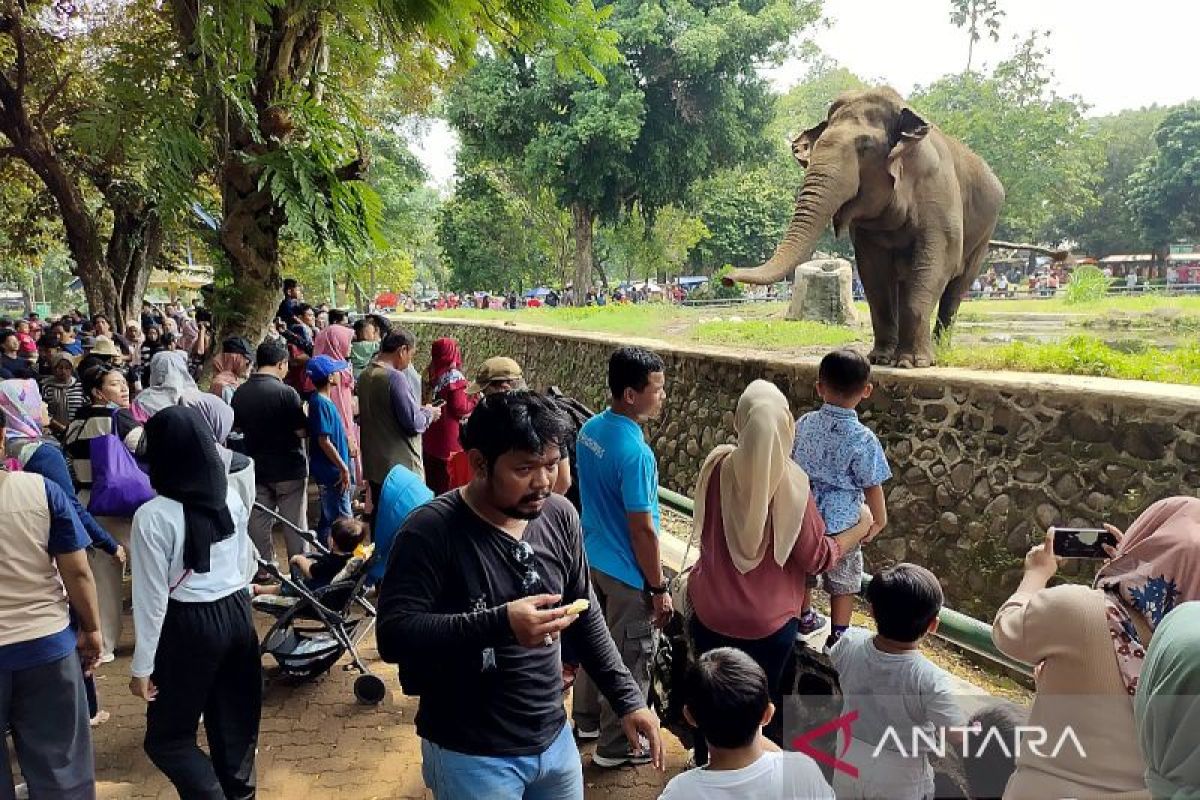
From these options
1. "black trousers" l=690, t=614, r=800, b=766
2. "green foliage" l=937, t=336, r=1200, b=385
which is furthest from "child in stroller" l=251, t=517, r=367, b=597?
"green foliage" l=937, t=336, r=1200, b=385

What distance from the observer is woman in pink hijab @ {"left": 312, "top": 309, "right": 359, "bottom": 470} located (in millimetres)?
5916

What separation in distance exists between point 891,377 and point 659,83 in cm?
1502

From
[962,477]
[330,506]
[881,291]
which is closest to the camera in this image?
[330,506]

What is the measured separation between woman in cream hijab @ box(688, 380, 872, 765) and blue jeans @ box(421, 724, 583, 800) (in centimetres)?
82

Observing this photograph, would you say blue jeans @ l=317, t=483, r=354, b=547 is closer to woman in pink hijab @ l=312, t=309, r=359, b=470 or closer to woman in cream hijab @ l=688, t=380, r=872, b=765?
woman in pink hijab @ l=312, t=309, r=359, b=470

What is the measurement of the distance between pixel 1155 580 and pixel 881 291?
5.49 metres

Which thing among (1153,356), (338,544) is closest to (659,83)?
(1153,356)

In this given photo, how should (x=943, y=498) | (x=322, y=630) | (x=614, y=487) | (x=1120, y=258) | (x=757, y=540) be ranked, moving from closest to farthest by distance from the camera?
1. (x=757, y=540)
2. (x=614, y=487)
3. (x=322, y=630)
4. (x=943, y=498)
5. (x=1120, y=258)

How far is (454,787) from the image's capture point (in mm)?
1793

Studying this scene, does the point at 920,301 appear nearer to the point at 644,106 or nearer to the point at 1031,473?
the point at 1031,473

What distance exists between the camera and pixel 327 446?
5.20 meters

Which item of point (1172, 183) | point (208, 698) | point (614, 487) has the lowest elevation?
point (208, 698)

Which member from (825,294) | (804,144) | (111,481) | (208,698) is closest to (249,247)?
(111,481)

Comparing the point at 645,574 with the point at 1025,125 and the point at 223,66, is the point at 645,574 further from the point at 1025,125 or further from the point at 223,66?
the point at 1025,125
